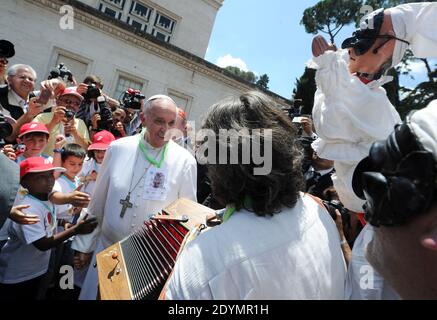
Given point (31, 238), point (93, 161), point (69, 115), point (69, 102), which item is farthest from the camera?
point (69, 102)

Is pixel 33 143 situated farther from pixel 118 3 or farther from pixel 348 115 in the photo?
pixel 118 3

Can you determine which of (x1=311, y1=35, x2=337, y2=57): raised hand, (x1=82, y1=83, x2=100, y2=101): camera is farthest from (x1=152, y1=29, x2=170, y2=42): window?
(x1=311, y1=35, x2=337, y2=57): raised hand

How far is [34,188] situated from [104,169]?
61 centimetres

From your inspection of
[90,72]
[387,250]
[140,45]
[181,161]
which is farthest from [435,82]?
[387,250]

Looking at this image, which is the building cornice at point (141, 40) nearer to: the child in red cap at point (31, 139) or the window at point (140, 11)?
the window at point (140, 11)

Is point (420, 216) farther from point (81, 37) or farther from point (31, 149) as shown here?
point (81, 37)

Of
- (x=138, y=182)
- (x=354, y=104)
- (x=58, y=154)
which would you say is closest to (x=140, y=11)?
(x=58, y=154)

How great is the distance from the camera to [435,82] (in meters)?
17.7

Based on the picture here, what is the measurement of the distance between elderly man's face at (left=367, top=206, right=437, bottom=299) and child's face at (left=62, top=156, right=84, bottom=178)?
344 cm

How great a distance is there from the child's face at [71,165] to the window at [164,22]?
14.4 metres

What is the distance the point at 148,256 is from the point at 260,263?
0.84m

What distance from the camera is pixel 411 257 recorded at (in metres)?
0.70

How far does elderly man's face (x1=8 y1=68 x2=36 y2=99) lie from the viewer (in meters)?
4.04

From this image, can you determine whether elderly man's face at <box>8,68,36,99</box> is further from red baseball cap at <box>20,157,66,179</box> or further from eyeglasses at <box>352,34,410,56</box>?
eyeglasses at <box>352,34,410,56</box>
